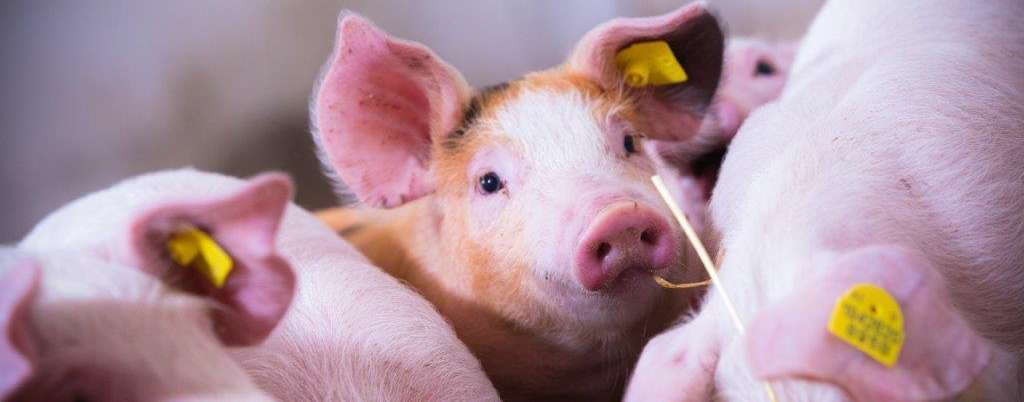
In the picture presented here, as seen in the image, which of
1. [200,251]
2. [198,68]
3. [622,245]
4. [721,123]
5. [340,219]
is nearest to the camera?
[200,251]

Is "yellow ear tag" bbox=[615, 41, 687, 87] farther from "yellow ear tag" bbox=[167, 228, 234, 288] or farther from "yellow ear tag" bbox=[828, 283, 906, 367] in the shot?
"yellow ear tag" bbox=[167, 228, 234, 288]

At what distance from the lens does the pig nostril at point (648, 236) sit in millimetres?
1469

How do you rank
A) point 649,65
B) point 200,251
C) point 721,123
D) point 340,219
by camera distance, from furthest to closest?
point 340,219 < point 721,123 < point 649,65 < point 200,251

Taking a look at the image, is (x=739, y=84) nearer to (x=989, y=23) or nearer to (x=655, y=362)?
(x=989, y=23)

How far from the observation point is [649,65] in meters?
1.85

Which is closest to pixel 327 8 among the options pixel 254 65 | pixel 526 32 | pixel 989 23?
pixel 254 65

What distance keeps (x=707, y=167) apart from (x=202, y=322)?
1.48 metres

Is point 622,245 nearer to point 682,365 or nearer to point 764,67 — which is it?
point 682,365

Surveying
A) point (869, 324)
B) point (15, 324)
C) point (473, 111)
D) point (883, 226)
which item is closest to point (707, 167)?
point (473, 111)

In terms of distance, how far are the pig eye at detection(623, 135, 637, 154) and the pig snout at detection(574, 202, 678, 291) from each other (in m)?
0.28

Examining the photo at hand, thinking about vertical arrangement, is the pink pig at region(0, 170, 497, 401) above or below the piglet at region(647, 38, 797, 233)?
above

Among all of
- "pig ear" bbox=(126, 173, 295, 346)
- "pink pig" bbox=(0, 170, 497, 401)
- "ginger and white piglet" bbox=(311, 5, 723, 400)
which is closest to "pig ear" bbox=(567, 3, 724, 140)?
"ginger and white piglet" bbox=(311, 5, 723, 400)

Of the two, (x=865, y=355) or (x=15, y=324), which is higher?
(x=15, y=324)

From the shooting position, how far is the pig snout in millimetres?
1420
